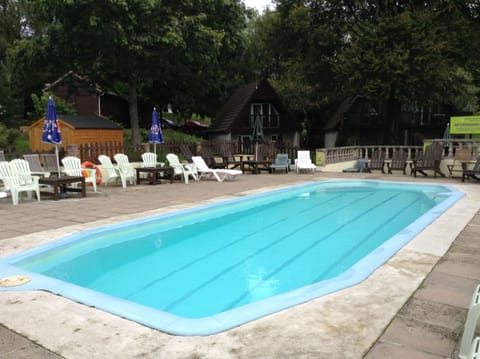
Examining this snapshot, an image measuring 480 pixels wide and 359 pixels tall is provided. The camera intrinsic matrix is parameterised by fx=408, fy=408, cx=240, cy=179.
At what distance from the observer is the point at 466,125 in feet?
48.5

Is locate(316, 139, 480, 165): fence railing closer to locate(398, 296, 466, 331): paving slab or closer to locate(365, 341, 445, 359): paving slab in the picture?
locate(398, 296, 466, 331): paving slab

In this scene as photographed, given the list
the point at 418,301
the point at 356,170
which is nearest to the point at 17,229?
the point at 418,301

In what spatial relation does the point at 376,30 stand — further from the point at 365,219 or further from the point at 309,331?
the point at 309,331

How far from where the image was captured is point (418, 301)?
129 inches

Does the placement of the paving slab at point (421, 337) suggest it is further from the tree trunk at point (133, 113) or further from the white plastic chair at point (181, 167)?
the tree trunk at point (133, 113)

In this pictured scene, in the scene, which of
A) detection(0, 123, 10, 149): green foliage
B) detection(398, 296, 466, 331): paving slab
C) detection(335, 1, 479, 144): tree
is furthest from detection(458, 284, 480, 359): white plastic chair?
detection(0, 123, 10, 149): green foliage

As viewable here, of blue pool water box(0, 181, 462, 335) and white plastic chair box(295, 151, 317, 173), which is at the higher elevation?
white plastic chair box(295, 151, 317, 173)

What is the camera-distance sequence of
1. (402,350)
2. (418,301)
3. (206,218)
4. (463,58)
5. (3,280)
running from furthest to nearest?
(463,58), (206,218), (3,280), (418,301), (402,350)

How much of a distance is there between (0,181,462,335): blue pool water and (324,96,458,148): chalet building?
2303cm

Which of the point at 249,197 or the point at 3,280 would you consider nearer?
the point at 3,280

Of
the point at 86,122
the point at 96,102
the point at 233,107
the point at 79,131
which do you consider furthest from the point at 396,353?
the point at 96,102

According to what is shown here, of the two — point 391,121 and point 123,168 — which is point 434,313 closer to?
point 123,168

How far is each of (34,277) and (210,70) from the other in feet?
70.3

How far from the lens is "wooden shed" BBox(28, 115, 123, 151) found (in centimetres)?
1986
